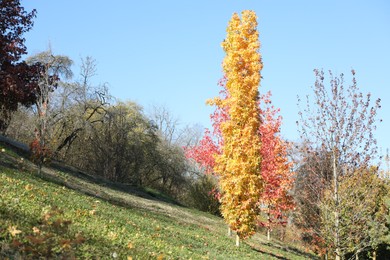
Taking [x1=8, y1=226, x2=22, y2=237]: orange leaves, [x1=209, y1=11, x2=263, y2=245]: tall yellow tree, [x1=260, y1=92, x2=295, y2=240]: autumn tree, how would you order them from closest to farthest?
[x1=8, y1=226, x2=22, y2=237]: orange leaves < [x1=209, y1=11, x2=263, y2=245]: tall yellow tree < [x1=260, y1=92, x2=295, y2=240]: autumn tree

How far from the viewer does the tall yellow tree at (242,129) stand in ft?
59.3

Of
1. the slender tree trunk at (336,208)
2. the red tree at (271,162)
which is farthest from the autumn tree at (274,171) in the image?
the slender tree trunk at (336,208)

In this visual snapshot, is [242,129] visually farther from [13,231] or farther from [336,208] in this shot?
[13,231]

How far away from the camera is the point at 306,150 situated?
12578 mm

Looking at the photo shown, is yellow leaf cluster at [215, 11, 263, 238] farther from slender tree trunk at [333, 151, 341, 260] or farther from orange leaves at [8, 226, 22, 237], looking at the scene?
orange leaves at [8, 226, 22, 237]

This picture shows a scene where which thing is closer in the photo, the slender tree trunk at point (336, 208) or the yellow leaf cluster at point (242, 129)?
the slender tree trunk at point (336, 208)

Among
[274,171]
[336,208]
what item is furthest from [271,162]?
[336,208]

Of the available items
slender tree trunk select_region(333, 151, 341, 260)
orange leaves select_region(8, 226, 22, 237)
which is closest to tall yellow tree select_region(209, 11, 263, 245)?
slender tree trunk select_region(333, 151, 341, 260)

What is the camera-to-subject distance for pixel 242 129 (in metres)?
18.5

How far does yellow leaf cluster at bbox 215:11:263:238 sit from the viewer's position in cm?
1806

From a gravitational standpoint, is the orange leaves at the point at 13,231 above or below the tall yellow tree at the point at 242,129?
Result: below

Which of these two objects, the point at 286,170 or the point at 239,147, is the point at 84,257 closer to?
the point at 239,147

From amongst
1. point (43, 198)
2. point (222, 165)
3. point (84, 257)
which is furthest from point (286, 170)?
point (84, 257)

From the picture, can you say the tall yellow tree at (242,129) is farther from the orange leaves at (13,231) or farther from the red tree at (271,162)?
the orange leaves at (13,231)
